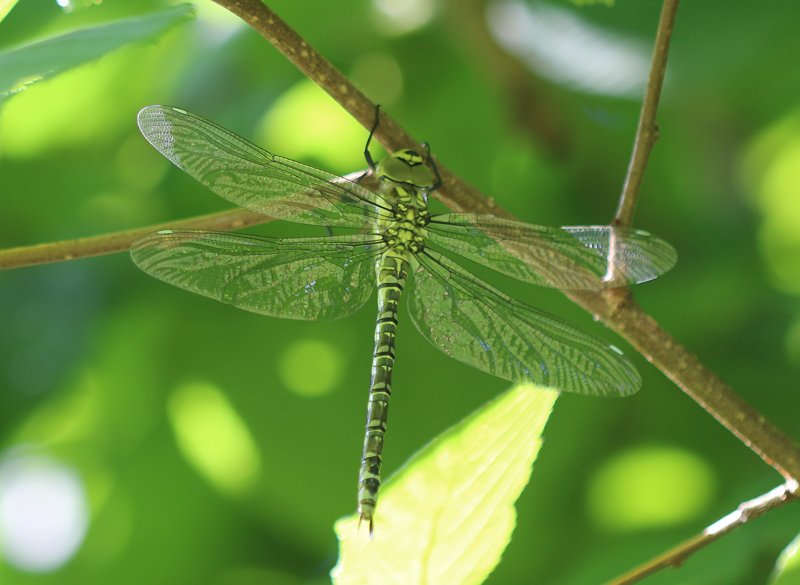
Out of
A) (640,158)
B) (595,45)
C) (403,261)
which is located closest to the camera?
(640,158)

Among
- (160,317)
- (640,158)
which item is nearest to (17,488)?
(160,317)

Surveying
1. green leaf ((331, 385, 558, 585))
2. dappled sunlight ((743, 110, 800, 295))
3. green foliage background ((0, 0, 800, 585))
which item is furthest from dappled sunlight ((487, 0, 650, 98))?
green leaf ((331, 385, 558, 585))

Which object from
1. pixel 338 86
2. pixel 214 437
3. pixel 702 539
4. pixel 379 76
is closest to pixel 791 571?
pixel 702 539

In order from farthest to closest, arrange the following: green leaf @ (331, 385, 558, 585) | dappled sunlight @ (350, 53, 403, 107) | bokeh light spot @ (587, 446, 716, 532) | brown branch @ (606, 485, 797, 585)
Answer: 1. dappled sunlight @ (350, 53, 403, 107)
2. bokeh light spot @ (587, 446, 716, 532)
3. brown branch @ (606, 485, 797, 585)
4. green leaf @ (331, 385, 558, 585)

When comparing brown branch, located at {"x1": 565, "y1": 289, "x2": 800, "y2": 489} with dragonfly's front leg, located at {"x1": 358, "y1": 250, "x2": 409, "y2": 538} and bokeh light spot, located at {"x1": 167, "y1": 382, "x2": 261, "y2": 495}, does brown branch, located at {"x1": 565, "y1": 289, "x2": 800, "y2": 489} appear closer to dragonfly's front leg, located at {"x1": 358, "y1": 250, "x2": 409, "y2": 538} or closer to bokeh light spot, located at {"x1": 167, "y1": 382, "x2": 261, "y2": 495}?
dragonfly's front leg, located at {"x1": 358, "y1": 250, "x2": 409, "y2": 538}

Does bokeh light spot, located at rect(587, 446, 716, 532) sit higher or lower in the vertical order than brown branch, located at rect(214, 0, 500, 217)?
lower

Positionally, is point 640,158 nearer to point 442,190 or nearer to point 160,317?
point 442,190

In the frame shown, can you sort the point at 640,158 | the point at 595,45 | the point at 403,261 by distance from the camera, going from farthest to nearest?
the point at 595,45 < the point at 403,261 < the point at 640,158
